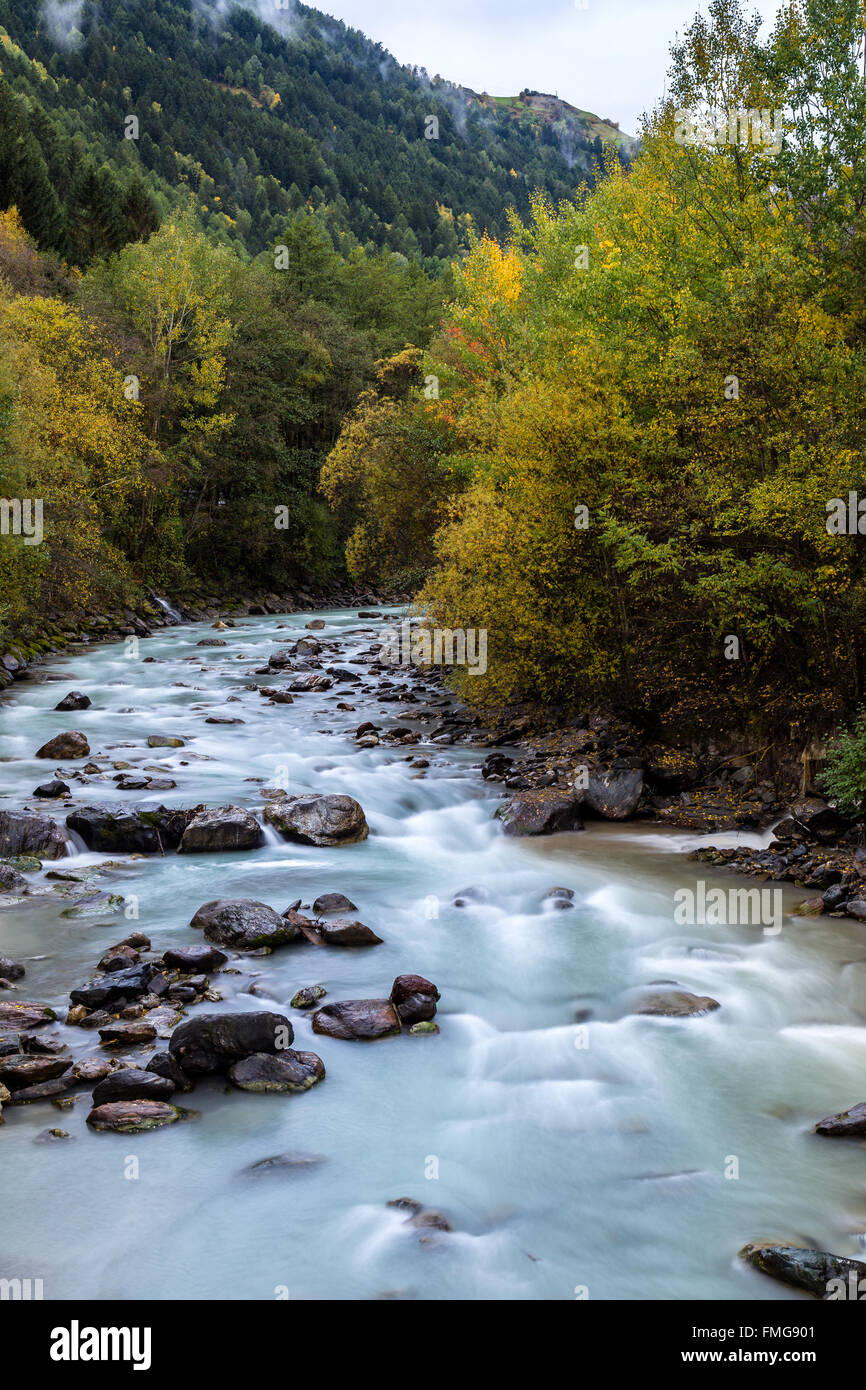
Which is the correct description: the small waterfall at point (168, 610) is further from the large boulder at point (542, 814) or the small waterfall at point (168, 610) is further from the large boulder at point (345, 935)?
the large boulder at point (345, 935)

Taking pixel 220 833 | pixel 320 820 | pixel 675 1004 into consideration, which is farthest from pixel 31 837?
pixel 675 1004

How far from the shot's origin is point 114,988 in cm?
962

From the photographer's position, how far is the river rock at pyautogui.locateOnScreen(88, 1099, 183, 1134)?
7.73m

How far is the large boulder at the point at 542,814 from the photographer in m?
16.2

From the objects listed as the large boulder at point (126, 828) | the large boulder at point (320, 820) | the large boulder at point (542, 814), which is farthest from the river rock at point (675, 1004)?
the large boulder at point (126, 828)

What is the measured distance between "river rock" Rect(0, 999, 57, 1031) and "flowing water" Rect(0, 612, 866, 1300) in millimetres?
271

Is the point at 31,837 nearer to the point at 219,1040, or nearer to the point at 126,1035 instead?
the point at 126,1035

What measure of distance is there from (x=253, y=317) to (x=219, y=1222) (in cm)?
4971

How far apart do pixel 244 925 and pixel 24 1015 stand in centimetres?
279

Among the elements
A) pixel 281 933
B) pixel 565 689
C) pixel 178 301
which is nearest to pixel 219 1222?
pixel 281 933

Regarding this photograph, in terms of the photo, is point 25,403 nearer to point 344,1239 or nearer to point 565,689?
point 565,689

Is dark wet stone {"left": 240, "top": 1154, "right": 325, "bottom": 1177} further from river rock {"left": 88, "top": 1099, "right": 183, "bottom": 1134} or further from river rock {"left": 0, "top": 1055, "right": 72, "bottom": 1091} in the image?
river rock {"left": 0, "top": 1055, "right": 72, "bottom": 1091}

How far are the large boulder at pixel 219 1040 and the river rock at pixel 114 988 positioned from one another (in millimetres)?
1080

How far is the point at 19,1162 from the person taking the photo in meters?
7.26
